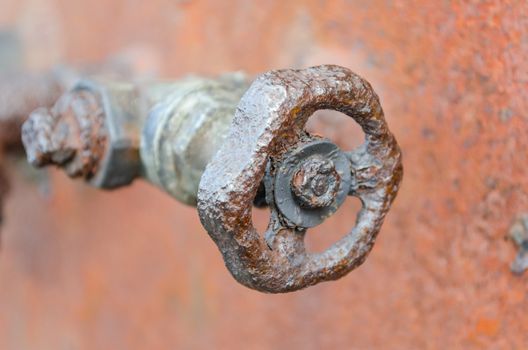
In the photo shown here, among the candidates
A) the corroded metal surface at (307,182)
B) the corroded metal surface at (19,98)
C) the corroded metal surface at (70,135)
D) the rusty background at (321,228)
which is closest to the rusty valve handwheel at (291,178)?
the corroded metal surface at (307,182)

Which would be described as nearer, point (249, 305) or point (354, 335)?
point (354, 335)

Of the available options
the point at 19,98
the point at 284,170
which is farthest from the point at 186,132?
the point at 19,98

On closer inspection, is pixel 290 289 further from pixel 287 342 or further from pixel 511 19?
pixel 287 342

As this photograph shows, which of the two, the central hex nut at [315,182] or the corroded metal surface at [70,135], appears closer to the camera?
the central hex nut at [315,182]

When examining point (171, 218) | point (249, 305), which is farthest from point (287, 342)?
point (171, 218)

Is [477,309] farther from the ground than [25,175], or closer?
farther from the ground

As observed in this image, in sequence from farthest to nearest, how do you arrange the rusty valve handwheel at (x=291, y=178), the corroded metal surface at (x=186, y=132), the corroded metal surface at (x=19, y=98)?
the corroded metal surface at (x=19, y=98) < the corroded metal surface at (x=186, y=132) < the rusty valve handwheel at (x=291, y=178)

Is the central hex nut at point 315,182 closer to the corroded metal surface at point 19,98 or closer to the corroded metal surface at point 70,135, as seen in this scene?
the corroded metal surface at point 70,135

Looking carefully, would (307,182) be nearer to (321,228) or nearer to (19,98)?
(321,228)
